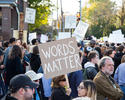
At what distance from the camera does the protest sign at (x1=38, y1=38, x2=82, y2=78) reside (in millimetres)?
4707

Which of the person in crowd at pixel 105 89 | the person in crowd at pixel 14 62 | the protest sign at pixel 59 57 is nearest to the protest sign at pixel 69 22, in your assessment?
the person in crowd at pixel 14 62

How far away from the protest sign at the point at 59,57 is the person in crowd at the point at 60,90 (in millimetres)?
321

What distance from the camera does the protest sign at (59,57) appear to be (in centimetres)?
471

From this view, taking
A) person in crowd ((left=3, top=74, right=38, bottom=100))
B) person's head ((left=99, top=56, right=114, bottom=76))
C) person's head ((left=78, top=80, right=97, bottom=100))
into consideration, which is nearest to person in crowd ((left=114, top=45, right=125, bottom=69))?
person's head ((left=99, top=56, right=114, bottom=76))

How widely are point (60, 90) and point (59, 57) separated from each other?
595 mm

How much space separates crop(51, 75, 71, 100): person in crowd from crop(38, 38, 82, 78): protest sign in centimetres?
32

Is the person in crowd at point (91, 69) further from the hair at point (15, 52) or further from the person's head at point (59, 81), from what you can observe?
the hair at point (15, 52)

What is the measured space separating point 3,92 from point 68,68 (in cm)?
294

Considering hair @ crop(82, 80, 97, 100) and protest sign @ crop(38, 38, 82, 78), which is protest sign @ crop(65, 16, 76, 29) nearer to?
protest sign @ crop(38, 38, 82, 78)

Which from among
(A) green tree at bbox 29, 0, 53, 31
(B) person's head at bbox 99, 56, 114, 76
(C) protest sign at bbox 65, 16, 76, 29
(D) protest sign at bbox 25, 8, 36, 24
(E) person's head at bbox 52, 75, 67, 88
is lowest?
(E) person's head at bbox 52, 75, 67, 88

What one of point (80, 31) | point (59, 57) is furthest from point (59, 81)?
point (80, 31)

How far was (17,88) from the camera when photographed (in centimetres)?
344

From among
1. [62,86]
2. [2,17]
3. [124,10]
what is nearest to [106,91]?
[62,86]

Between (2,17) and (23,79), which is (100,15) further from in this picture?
(23,79)
